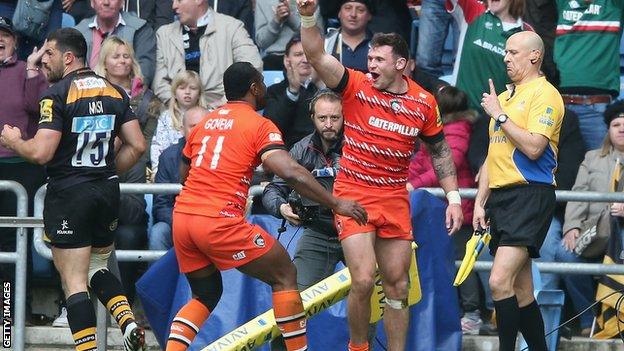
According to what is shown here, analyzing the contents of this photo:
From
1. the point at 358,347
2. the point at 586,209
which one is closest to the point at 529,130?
the point at 358,347

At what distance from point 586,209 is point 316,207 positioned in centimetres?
263

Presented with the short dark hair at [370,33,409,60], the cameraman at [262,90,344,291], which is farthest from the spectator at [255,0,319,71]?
the short dark hair at [370,33,409,60]

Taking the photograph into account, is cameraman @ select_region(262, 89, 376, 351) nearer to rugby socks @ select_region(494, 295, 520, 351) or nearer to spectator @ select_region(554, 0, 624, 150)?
rugby socks @ select_region(494, 295, 520, 351)

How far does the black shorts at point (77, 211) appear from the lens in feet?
32.2

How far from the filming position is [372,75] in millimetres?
9836

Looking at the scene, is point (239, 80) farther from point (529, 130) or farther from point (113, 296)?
point (529, 130)

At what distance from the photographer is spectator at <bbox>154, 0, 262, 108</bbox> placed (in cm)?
1295

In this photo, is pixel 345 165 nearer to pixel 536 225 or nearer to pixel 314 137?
pixel 314 137

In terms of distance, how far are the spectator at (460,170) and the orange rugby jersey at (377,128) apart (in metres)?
1.26

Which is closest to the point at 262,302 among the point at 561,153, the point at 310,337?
the point at 310,337

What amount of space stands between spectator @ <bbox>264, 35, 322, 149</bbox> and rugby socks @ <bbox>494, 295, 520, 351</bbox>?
3085mm

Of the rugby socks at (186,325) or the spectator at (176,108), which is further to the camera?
the spectator at (176,108)

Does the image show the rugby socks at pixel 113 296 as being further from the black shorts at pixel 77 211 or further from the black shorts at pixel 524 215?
the black shorts at pixel 524 215

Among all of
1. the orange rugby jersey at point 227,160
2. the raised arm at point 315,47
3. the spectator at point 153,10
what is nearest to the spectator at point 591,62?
the raised arm at point 315,47
